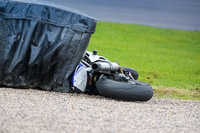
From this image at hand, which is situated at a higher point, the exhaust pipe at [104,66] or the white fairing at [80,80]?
the exhaust pipe at [104,66]

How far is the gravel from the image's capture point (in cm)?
720

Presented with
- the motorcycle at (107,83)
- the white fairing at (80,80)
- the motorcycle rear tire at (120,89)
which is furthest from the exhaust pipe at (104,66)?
the white fairing at (80,80)

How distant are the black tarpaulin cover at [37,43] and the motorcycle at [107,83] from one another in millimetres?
369

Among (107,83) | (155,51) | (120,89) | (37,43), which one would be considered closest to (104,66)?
(107,83)

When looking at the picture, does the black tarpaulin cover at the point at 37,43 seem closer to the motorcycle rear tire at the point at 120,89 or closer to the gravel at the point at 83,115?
the gravel at the point at 83,115

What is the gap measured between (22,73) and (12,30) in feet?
3.49

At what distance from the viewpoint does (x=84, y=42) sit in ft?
36.7

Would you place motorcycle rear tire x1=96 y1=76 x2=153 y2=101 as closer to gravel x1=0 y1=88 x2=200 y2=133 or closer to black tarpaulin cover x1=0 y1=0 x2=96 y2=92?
gravel x1=0 y1=88 x2=200 y2=133

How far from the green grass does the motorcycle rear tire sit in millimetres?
2933

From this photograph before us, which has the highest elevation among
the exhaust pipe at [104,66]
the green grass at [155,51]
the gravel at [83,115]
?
the exhaust pipe at [104,66]

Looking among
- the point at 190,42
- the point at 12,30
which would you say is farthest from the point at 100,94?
the point at 190,42

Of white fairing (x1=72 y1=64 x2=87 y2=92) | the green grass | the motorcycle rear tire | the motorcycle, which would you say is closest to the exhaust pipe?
the motorcycle

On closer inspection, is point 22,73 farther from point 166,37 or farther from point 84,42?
point 166,37

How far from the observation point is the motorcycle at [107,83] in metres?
10.7
